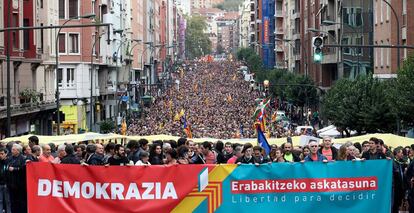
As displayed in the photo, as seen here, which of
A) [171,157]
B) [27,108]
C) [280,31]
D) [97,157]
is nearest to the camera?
[171,157]

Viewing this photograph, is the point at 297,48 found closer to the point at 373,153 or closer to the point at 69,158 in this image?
the point at 373,153

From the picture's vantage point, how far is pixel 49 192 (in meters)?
14.8

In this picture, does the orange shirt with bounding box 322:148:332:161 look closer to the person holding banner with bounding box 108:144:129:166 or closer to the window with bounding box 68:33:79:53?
the person holding banner with bounding box 108:144:129:166

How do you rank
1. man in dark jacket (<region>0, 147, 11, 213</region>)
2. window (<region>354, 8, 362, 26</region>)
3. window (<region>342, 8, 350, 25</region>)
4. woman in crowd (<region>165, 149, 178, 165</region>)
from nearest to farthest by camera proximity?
woman in crowd (<region>165, 149, 178, 165</region>) < man in dark jacket (<region>0, 147, 11, 213</region>) < window (<region>354, 8, 362, 26</region>) < window (<region>342, 8, 350, 25</region>)

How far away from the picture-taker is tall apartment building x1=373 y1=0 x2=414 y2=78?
50263mm

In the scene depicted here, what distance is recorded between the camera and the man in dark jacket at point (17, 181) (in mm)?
16469

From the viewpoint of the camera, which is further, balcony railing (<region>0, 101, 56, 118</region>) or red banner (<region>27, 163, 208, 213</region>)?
balcony railing (<region>0, 101, 56, 118</region>)

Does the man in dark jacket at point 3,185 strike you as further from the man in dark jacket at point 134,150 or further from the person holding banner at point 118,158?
the man in dark jacket at point 134,150

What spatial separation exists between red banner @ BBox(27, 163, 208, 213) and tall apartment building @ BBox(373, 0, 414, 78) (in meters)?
34.3

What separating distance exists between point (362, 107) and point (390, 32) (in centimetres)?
586

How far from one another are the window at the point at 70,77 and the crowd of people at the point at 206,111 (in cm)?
522

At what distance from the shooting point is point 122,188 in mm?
14508

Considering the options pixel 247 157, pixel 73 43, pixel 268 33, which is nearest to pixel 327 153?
pixel 247 157

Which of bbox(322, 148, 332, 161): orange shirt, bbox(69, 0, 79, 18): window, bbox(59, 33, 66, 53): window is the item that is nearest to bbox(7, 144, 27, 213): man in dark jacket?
bbox(322, 148, 332, 161): orange shirt
